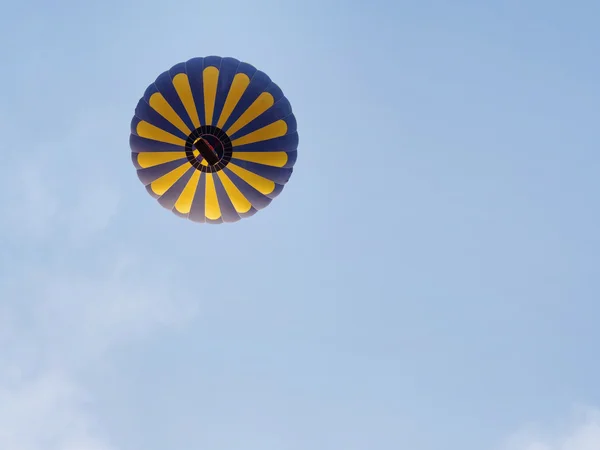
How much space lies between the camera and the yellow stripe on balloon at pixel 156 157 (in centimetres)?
1638

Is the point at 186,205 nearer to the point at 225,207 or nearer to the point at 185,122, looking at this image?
the point at 225,207

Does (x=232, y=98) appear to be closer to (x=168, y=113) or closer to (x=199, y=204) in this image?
(x=168, y=113)

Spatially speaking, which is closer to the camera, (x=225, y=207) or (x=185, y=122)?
(x=185, y=122)

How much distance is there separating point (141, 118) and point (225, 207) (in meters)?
3.55

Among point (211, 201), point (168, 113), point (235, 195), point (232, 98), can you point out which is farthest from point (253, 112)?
point (211, 201)

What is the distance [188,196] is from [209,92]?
10.4 ft

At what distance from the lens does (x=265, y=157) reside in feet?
53.9

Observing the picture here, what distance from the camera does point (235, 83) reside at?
16062mm

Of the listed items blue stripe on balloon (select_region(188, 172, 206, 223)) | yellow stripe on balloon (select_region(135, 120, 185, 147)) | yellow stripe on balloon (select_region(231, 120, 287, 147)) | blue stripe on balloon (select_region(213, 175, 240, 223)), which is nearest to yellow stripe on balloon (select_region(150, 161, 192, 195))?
blue stripe on balloon (select_region(188, 172, 206, 223))

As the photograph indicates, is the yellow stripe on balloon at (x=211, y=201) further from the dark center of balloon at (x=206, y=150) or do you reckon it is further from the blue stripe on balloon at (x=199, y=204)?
the dark center of balloon at (x=206, y=150)

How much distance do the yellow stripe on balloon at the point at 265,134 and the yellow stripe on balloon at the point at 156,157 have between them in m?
1.74

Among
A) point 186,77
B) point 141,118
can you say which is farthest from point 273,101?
point 141,118

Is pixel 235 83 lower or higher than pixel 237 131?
higher

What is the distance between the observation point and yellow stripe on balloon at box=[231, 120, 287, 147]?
16141 millimetres
